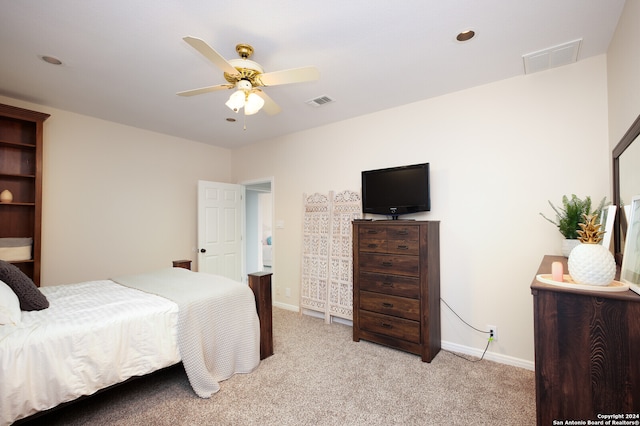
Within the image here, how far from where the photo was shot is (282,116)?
3.53m

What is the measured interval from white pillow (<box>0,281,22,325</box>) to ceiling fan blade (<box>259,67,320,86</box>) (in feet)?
6.66

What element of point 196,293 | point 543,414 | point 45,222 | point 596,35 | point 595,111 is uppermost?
point 596,35

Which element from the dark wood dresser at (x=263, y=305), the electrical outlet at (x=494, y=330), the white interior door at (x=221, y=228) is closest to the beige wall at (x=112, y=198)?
the white interior door at (x=221, y=228)

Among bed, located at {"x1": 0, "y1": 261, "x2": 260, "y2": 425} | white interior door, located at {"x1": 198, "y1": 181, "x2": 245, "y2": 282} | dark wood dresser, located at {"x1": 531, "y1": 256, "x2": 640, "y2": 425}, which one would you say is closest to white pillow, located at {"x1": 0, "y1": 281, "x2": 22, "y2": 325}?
bed, located at {"x1": 0, "y1": 261, "x2": 260, "y2": 425}

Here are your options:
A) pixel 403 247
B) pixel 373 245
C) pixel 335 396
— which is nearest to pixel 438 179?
pixel 403 247

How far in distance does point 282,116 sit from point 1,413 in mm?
3194

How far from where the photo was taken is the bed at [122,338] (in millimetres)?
1522

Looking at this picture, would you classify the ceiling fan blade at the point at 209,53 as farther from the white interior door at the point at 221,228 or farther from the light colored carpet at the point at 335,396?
the white interior door at the point at 221,228

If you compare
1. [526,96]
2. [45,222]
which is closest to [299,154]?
[526,96]

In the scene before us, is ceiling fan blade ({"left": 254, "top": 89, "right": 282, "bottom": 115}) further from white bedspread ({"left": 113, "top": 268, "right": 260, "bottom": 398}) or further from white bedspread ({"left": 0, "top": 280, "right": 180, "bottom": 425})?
white bedspread ({"left": 0, "top": 280, "right": 180, "bottom": 425})

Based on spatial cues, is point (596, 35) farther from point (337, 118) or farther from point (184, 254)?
point (184, 254)

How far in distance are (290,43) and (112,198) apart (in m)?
3.12

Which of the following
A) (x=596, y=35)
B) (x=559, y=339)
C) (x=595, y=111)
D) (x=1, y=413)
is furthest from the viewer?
(x=595, y=111)

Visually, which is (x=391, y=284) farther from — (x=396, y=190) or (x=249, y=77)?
(x=249, y=77)
